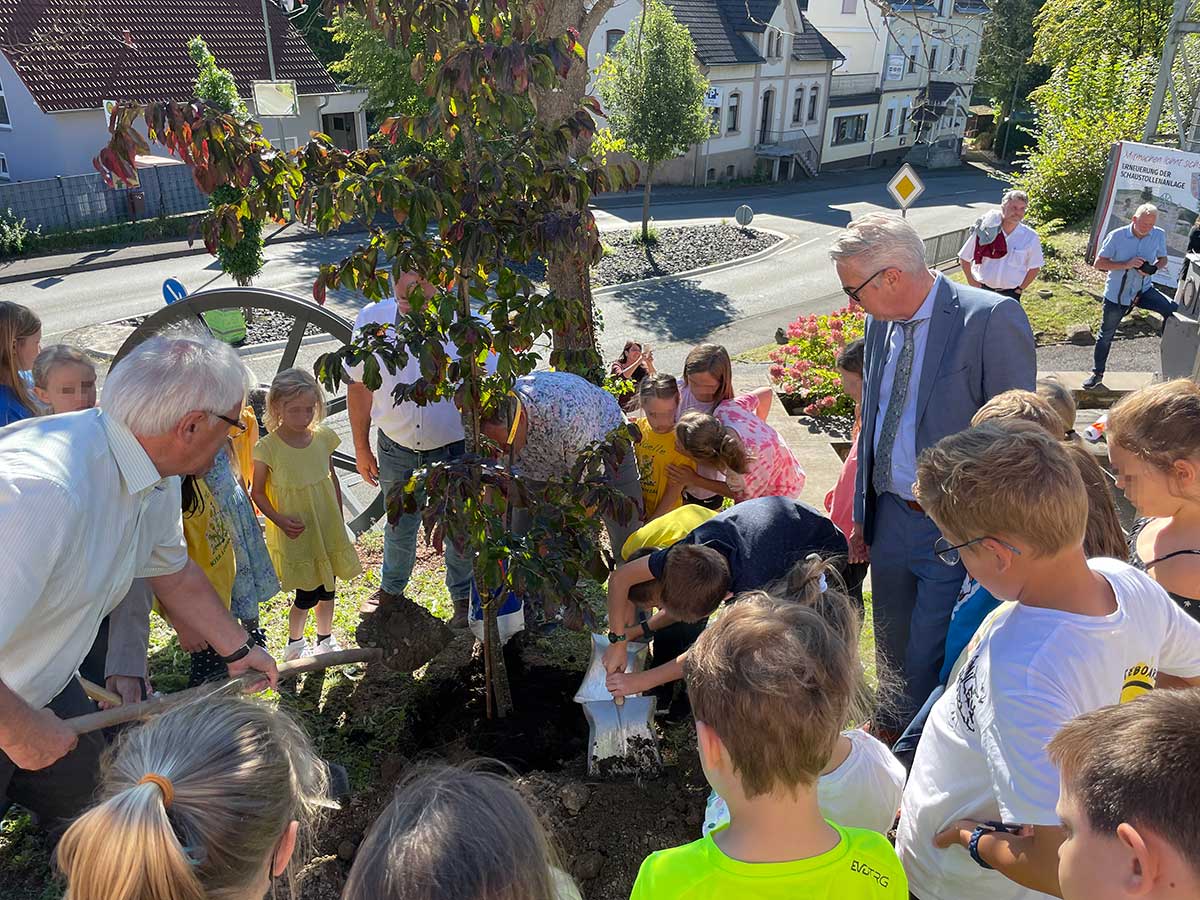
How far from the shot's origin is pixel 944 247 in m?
16.0

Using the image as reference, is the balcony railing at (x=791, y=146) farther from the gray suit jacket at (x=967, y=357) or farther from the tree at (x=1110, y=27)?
the gray suit jacket at (x=967, y=357)

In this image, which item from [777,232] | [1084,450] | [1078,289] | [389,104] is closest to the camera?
[1084,450]

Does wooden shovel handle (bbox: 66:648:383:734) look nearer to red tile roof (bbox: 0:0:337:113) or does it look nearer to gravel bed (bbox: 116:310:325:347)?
gravel bed (bbox: 116:310:325:347)

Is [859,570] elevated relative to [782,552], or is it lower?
lower

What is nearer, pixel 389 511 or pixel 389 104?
pixel 389 511

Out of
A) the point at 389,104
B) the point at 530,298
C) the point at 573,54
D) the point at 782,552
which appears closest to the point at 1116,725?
the point at 782,552

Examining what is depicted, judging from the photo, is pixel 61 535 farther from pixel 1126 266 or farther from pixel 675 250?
pixel 675 250

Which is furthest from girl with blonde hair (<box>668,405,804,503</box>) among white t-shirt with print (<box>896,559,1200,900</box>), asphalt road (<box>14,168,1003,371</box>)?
asphalt road (<box>14,168,1003,371</box>)

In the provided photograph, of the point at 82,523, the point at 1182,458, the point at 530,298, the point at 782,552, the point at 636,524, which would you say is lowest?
the point at 636,524

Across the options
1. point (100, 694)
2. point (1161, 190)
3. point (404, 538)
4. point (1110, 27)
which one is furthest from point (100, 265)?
point (1110, 27)

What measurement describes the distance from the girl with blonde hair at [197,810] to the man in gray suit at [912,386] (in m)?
2.06

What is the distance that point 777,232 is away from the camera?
22.5m

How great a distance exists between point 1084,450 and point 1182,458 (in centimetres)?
21

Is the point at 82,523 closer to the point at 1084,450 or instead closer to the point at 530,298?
the point at 530,298
